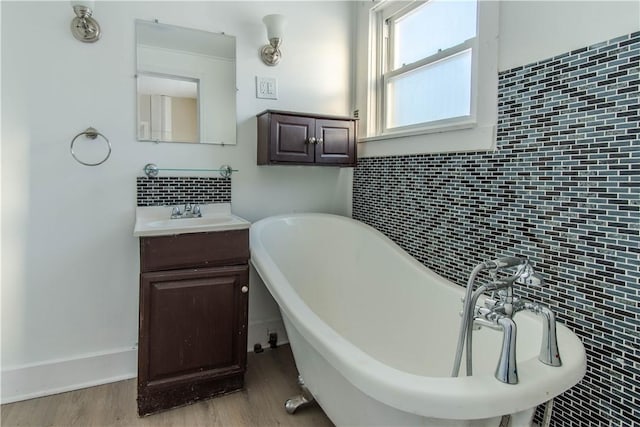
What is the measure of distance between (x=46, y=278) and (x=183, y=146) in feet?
3.03

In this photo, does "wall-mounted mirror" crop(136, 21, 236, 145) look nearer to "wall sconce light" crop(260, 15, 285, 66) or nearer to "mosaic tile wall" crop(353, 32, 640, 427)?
"wall sconce light" crop(260, 15, 285, 66)

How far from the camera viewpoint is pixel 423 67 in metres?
1.98

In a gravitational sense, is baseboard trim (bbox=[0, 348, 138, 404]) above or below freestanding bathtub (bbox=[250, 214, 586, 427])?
Result: below

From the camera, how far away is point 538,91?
129 centimetres

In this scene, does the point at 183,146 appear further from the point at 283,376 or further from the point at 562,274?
the point at 562,274

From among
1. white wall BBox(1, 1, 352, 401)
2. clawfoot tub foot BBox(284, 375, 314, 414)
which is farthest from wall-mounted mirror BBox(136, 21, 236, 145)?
clawfoot tub foot BBox(284, 375, 314, 414)

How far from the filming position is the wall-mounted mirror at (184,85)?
1.87 meters

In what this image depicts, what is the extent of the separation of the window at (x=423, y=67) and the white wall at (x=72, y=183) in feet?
2.66

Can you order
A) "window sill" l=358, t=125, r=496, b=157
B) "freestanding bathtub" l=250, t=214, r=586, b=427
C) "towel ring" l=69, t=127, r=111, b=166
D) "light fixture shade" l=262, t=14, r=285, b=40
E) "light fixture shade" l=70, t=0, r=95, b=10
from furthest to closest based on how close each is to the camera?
"light fixture shade" l=262, t=14, r=285, b=40, "towel ring" l=69, t=127, r=111, b=166, "light fixture shade" l=70, t=0, r=95, b=10, "window sill" l=358, t=125, r=496, b=157, "freestanding bathtub" l=250, t=214, r=586, b=427

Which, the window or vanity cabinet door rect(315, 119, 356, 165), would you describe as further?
vanity cabinet door rect(315, 119, 356, 165)

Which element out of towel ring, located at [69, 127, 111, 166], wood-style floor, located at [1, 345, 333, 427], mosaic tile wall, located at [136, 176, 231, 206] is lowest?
wood-style floor, located at [1, 345, 333, 427]

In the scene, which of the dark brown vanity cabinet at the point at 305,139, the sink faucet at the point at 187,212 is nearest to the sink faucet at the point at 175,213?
the sink faucet at the point at 187,212

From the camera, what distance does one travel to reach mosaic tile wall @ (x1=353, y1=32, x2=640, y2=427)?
1.05m

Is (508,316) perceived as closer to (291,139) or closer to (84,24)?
(291,139)
